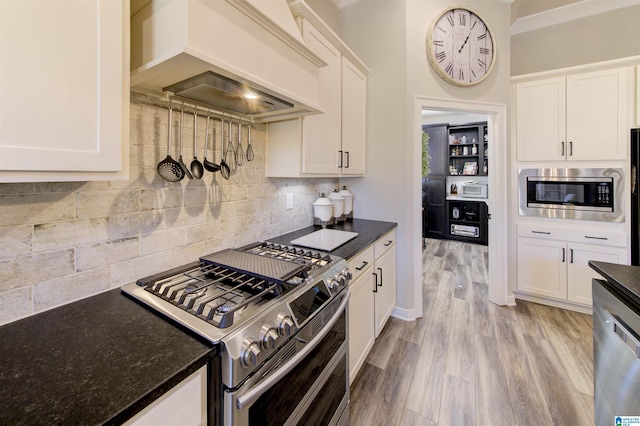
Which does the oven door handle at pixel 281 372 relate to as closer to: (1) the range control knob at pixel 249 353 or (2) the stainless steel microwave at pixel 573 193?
(1) the range control knob at pixel 249 353

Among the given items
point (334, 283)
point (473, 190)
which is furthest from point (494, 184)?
point (473, 190)

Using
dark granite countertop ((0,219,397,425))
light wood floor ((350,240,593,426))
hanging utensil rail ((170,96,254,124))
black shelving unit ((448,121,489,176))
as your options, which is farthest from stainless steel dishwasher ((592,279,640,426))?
black shelving unit ((448,121,489,176))

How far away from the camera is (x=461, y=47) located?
257cm

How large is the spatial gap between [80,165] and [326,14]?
2.63 m

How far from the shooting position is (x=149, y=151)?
120 centimetres

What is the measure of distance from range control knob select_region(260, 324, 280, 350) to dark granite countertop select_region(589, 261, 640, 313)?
52.6 inches

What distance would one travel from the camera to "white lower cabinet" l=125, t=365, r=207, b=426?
61 cm

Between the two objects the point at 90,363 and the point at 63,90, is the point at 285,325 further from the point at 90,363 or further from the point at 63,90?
the point at 63,90

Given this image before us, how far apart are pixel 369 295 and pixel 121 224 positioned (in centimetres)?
151

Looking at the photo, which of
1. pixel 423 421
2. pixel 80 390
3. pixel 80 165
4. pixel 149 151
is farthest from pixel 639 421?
pixel 149 151

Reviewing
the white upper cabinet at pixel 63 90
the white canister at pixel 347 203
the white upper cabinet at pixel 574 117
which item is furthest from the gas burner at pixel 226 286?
the white upper cabinet at pixel 574 117

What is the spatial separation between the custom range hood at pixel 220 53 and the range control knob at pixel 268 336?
35.1 inches

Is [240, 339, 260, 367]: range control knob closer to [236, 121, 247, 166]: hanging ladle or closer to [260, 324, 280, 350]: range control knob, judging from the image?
[260, 324, 280, 350]: range control knob

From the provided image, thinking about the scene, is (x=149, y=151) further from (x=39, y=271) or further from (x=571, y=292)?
(x=571, y=292)
